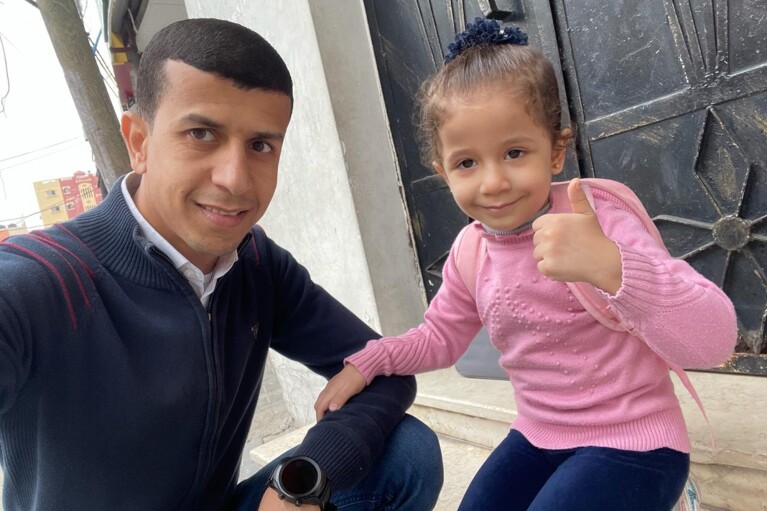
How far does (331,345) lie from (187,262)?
513 millimetres

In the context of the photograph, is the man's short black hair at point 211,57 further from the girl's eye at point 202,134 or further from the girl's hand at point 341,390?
the girl's hand at point 341,390

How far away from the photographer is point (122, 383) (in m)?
1.23

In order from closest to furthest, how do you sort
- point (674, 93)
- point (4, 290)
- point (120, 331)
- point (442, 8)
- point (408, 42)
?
1. point (4, 290)
2. point (120, 331)
3. point (674, 93)
4. point (442, 8)
5. point (408, 42)

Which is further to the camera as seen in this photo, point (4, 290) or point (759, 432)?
point (759, 432)

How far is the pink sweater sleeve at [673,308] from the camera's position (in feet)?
3.34

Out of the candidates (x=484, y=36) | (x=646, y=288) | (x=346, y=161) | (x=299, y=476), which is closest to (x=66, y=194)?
(x=346, y=161)

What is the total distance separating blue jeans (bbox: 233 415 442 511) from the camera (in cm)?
151

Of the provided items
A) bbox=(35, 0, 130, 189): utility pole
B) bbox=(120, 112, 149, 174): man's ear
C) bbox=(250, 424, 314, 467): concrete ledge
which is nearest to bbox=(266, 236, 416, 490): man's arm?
bbox=(120, 112, 149, 174): man's ear

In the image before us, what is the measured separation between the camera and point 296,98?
3.18 metres

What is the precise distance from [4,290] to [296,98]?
92.3 inches

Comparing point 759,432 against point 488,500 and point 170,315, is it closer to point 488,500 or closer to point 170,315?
point 488,500

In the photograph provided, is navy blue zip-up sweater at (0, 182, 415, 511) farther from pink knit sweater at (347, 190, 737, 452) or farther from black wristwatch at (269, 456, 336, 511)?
pink knit sweater at (347, 190, 737, 452)

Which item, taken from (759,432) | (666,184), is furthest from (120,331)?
(666,184)

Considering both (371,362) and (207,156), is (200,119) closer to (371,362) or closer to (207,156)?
(207,156)
